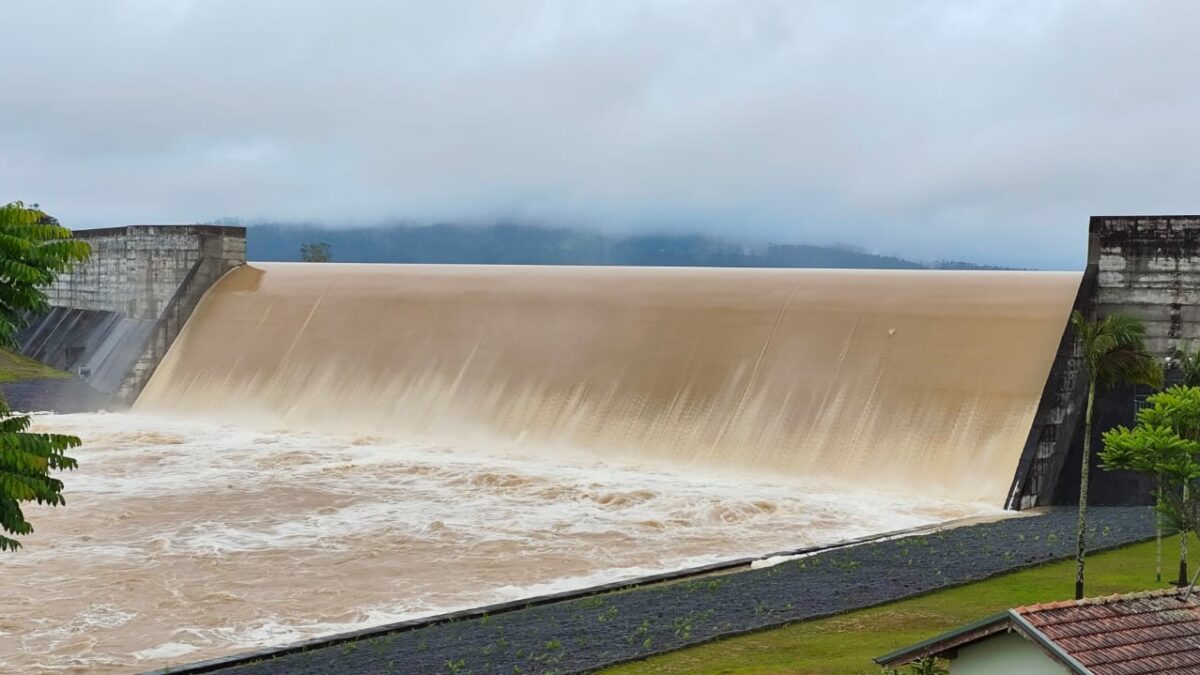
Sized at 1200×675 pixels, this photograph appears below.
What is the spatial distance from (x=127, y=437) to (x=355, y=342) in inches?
234

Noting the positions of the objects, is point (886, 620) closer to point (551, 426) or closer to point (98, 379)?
point (551, 426)

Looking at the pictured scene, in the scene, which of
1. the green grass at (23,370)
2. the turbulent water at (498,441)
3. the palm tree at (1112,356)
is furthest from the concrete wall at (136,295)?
the palm tree at (1112,356)

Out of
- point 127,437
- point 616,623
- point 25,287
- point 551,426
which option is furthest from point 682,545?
point 127,437

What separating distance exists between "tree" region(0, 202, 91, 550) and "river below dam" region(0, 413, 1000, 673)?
4.01 metres

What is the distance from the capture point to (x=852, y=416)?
23.9 metres

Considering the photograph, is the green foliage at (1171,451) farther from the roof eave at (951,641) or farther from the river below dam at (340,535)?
the roof eave at (951,641)

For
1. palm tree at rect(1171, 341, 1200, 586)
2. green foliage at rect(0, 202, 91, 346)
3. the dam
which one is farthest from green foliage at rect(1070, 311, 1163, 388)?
green foliage at rect(0, 202, 91, 346)

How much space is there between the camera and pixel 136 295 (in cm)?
3878

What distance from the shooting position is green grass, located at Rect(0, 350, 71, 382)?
3869cm

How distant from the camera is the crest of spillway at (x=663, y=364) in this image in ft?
76.2

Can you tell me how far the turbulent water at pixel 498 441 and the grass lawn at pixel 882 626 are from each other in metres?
3.86

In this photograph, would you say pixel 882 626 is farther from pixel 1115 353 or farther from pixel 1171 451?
pixel 1115 353

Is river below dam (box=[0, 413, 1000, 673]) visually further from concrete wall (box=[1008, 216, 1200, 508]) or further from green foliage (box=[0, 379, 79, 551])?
green foliage (box=[0, 379, 79, 551])

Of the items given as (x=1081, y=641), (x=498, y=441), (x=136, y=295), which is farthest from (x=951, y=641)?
(x=136, y=295)
